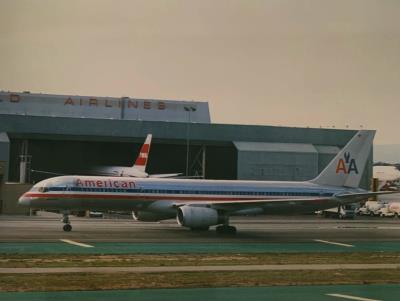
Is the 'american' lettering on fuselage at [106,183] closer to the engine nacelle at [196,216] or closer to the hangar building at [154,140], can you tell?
the engine nacelle at [196,216]

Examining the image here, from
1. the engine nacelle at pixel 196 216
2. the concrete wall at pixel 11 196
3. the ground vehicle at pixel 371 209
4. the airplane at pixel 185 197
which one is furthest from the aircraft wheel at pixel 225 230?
the ground vehicle at pixel 371 209

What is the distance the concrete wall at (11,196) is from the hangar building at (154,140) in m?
6.59

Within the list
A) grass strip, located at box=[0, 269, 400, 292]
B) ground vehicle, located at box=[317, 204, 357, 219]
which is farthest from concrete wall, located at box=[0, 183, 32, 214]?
grass strip, located at box=[0, 269, 400, 292]

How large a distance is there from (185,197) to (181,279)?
71.0 ft

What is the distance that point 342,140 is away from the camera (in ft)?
271

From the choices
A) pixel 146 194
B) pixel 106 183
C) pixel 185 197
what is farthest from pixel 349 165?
pixel 106 183

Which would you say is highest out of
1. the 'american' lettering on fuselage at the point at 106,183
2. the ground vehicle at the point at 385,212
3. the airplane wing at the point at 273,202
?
the 'american' lettering on fuselage at the point at 106,183

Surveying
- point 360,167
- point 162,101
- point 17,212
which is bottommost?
point 17,212

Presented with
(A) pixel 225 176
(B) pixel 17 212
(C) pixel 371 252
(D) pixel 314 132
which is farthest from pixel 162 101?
(C) pixel 371 252

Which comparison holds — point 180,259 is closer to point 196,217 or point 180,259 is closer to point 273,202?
point 196,217

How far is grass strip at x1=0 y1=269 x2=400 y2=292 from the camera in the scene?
18.5 m

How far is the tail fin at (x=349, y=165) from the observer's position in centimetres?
4706

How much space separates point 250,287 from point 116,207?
22.2 m

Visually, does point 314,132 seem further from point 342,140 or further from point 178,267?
point 178,267
